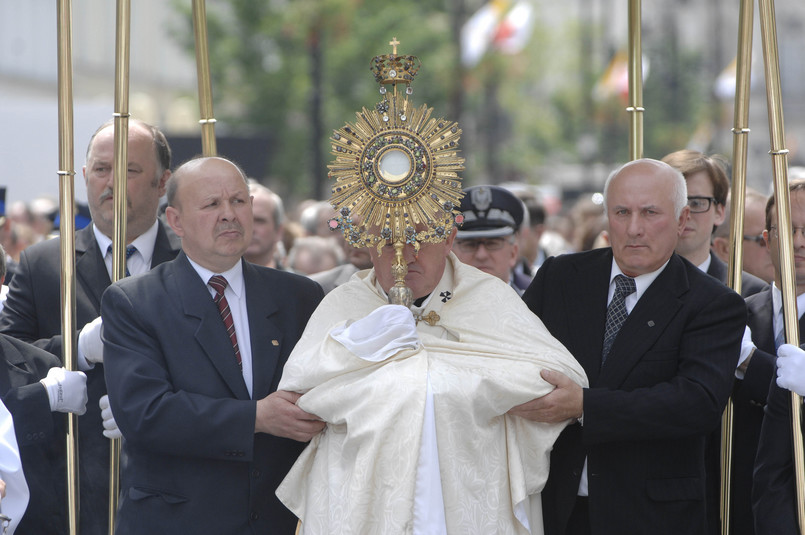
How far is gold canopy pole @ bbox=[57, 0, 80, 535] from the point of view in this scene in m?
4.49

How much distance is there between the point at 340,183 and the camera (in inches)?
158

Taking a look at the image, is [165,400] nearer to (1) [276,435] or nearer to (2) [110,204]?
(1) [276,435]

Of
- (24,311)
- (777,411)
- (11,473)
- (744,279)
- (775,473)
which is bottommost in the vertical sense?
(775,473)

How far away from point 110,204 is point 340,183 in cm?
154

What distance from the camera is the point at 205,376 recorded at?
13.6 feet

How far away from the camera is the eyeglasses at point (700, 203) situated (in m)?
5.54

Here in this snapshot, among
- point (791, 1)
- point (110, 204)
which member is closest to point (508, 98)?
point (791, 1)

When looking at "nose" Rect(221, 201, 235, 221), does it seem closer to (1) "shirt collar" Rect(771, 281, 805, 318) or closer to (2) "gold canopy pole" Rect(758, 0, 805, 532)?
(2) "gold canopy pole" Rect(758, 0, 805, 532)

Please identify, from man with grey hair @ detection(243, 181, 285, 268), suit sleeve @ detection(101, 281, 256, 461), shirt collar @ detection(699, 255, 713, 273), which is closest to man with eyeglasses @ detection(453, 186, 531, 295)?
shirt collar @ detection(699, 255, 713, 273)

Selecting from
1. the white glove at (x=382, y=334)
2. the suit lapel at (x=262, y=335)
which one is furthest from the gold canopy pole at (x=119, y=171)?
the white glove at (x=382, y=334)

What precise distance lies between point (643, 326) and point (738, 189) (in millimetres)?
881

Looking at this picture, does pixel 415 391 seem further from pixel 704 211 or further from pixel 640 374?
pixel 704 211

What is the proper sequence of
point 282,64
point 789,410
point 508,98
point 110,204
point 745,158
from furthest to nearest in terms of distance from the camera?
point 508,98 < point 282,64 < point 110,204 < point 745,158 < point 789,410

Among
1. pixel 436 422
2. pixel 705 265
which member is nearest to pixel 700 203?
pixel 705 265
